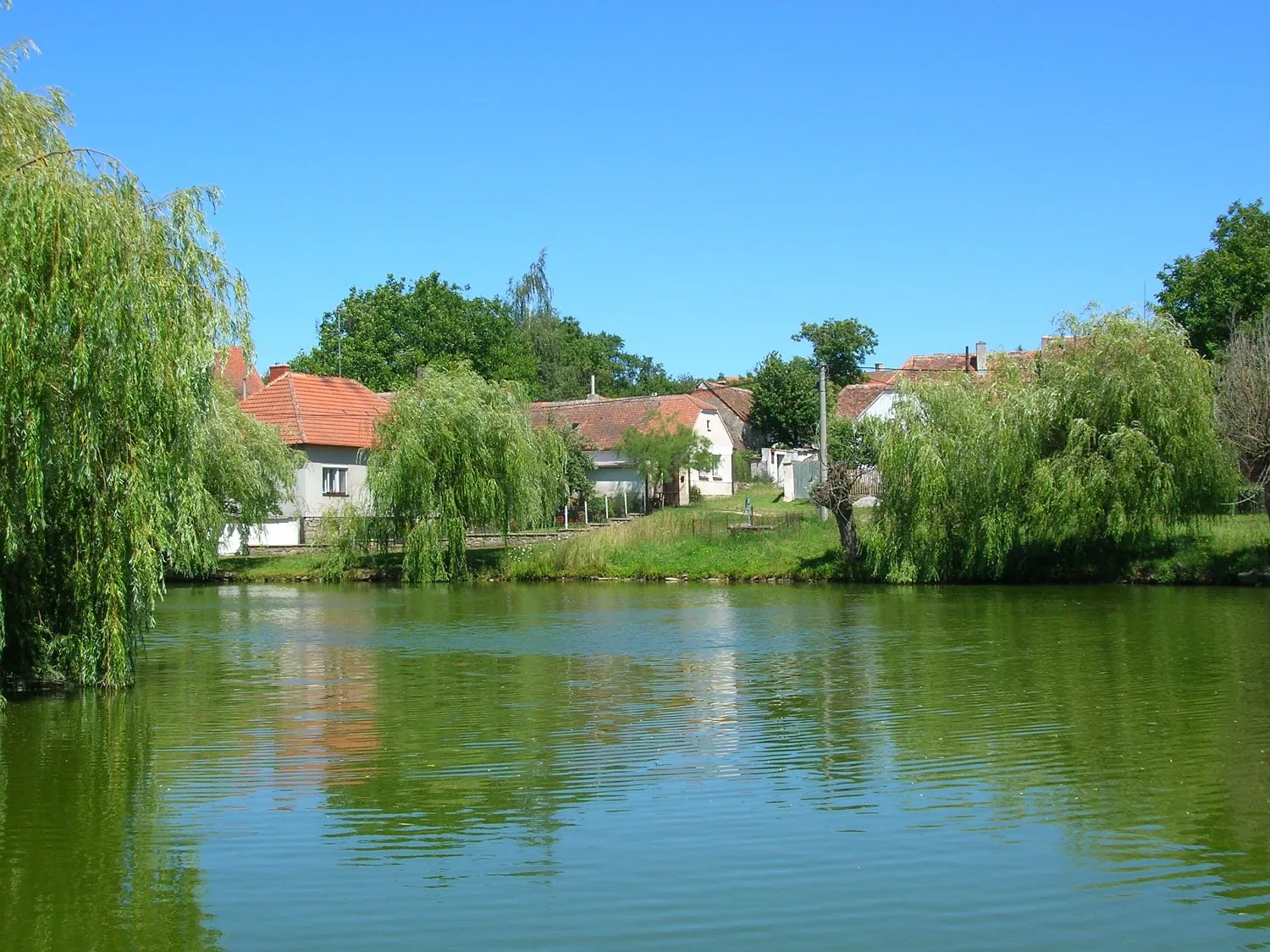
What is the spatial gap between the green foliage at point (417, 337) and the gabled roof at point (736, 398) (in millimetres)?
11990

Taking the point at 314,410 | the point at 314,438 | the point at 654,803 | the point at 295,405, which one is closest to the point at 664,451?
the point at 314,438

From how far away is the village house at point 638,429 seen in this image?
59062mm

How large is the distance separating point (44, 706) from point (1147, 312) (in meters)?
31.2

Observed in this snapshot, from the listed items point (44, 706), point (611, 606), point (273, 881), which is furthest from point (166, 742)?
point (611, 606)

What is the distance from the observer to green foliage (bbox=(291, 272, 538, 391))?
2985 inches

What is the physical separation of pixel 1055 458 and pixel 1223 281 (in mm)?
26978

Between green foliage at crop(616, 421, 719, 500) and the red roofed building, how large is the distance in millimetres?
11238

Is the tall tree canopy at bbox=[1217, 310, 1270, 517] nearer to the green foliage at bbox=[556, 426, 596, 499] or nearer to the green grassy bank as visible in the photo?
the green grassy bank

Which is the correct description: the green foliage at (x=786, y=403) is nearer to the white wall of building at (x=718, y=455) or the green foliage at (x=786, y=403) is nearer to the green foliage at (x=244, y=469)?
the white wall of building at (x=718, y=455)

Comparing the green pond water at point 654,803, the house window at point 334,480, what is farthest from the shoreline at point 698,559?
the green pond water at point 654,803

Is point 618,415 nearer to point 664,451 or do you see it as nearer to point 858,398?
point 664,451

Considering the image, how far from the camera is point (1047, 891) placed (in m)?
8.00

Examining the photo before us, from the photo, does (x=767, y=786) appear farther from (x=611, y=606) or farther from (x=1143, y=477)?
(x=1143, y=477)

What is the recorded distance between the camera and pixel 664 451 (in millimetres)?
56625
